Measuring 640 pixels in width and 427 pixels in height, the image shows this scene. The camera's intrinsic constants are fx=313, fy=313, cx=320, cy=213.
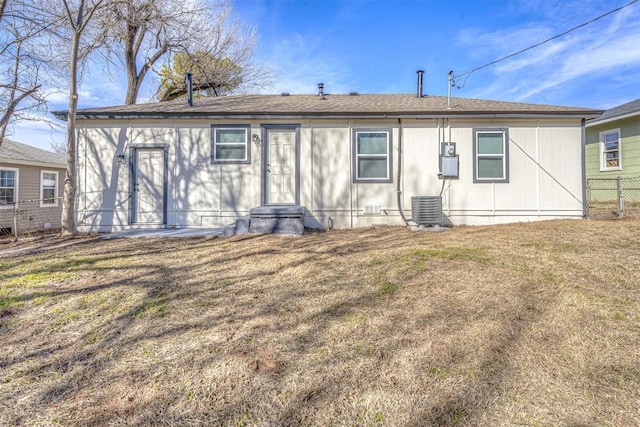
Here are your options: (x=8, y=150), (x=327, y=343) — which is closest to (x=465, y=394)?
(x=327, y=343)

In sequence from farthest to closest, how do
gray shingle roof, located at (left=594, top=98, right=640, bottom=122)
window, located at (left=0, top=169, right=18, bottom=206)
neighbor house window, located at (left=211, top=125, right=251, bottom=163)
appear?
window, located at (left=0, top=169, right=18, bottom=206) < gray shingle roof, located at (left=594, top=98, right=640, bottom=122) < neighbor house window, located at (left=211, top=125, right=251, bottom=163)

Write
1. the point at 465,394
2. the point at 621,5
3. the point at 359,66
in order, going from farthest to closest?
1. the point at 359,66
2. the point at 621,5
3. the point at 465,394

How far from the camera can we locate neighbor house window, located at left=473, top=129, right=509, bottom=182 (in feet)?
26.7

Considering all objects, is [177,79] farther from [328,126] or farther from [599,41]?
[599,41]

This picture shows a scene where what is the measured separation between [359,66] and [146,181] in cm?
1038

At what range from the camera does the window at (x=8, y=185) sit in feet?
37.6

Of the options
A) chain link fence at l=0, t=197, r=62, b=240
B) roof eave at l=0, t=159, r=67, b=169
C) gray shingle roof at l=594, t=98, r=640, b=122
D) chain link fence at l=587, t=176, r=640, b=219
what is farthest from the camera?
roof eave at l=0, t=159, r=67, b=169

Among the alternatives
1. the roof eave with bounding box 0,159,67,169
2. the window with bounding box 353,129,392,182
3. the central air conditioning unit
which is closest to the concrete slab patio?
the window with bounding box 353,129,392,182

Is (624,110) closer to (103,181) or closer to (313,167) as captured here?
(313,167)

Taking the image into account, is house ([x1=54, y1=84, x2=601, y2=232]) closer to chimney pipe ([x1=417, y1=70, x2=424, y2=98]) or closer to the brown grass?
chimney pipe ([x1=417, y1=70, x2=424, y2=98])

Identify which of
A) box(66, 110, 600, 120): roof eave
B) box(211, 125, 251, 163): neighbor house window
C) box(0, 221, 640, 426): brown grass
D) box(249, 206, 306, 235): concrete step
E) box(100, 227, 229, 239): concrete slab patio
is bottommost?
box(0, 221, 640, 426): brown grass

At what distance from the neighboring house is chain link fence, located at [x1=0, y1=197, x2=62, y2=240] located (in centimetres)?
1990

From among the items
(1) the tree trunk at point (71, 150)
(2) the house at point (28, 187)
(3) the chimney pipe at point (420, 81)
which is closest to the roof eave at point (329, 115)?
(1) the tree trunk at point (71, 150)

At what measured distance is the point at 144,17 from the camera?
1085cm
